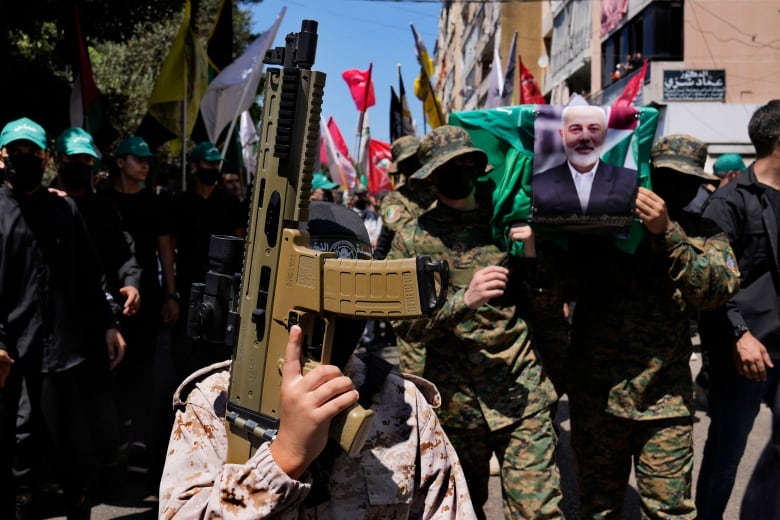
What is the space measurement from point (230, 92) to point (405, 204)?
3.01m

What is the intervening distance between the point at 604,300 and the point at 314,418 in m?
2.13

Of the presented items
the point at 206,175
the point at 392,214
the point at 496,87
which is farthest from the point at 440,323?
the point at 496,87

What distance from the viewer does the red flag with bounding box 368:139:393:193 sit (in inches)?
581

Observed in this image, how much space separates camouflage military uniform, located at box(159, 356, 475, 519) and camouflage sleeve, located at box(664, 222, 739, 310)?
1549 millimetres

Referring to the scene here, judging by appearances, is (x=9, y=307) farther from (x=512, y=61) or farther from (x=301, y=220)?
(x=512, y=61)

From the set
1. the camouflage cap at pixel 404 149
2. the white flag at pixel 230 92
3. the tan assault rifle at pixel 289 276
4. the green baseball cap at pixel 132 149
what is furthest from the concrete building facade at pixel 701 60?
the tan assault rifle at pixel 289 276

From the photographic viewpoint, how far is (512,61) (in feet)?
29.8

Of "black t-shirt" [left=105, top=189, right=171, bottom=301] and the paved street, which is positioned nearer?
the paved street

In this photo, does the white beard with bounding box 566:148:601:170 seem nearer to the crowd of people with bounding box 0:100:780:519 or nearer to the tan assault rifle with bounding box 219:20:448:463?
the crowd of people with bounding box 0:100:780:519

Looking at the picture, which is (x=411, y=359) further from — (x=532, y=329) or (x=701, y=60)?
(x=701, y=60)

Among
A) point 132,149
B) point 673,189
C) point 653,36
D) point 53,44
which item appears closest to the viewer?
point 673,189

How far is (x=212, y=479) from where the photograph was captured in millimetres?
1724

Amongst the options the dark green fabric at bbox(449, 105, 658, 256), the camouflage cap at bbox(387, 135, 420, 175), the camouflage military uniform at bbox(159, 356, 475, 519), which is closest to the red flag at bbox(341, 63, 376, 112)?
the camouflage cap at bbox(387, 135, 420, 175)

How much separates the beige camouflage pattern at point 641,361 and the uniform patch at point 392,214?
1421mm
